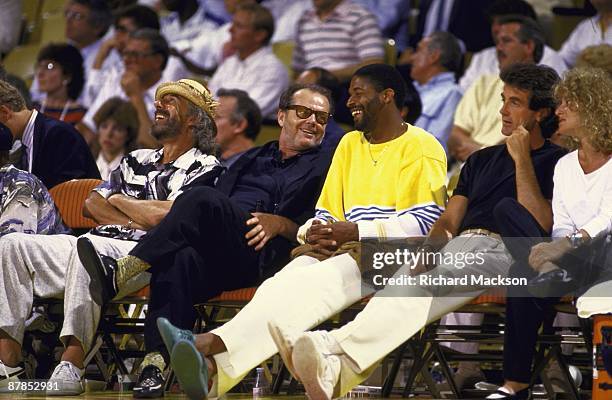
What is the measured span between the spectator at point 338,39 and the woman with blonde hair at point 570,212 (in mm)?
2755

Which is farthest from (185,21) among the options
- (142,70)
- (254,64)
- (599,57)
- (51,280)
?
(51,280)

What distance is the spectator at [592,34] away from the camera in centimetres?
587

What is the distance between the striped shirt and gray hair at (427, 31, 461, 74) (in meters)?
0.42

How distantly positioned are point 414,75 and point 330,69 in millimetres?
552

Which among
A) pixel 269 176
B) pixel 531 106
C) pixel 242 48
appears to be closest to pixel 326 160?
pixel 269 176

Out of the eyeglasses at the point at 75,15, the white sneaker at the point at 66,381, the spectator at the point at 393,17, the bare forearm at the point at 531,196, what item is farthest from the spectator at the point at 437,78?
the eyeglasses at the point at 75,15

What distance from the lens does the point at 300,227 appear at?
3.97 metres

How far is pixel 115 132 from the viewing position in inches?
266

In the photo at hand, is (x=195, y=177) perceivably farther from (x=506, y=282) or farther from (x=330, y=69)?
(x=330, y=69)

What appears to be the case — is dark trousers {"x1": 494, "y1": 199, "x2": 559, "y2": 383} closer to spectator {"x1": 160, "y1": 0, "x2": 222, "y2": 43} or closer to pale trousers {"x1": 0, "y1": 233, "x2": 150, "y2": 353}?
pale trousers {"x1": 0, "y1": 233, "x2": 150, "y2": 353}

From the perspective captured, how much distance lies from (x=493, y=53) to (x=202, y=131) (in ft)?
7.70

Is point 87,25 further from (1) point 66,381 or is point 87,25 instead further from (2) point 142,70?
(1) point 66,381

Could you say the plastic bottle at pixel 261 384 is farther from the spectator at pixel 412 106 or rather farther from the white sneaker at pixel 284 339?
the spectator at pixel 412 106

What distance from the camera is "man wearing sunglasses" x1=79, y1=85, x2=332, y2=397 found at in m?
3.74
